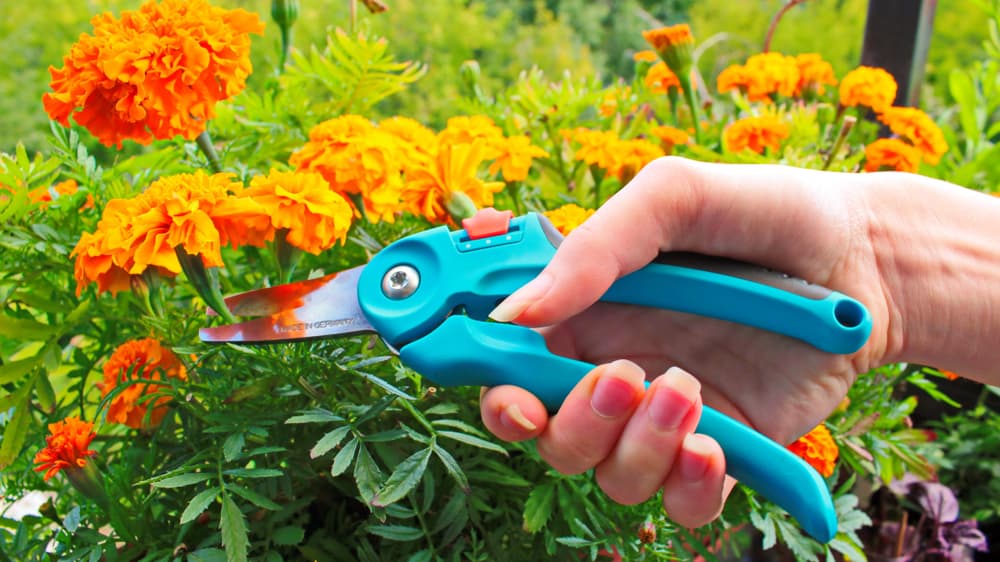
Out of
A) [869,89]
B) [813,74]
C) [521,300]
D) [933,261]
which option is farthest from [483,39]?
[521,300]

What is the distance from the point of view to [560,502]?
0.62 metres

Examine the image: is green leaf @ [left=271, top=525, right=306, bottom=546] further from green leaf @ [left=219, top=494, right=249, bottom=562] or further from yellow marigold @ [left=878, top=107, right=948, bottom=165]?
yellow marigold @ [left=878, top=107, right=948, bottom=165]

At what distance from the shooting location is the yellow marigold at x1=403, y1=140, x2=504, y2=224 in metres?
0.70

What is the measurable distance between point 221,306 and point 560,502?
0.29 metres

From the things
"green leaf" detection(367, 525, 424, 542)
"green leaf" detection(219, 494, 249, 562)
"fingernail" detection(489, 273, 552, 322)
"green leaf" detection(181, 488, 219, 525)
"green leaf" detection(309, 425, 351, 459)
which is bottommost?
"green leaf" detection(367, 525, 424, 542)

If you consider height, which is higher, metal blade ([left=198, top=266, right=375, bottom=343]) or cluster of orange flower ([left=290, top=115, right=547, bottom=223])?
cluster of orange flower ([left=290, top=115, right=547, bottom=223])

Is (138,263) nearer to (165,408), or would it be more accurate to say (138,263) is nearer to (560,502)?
(165,408)

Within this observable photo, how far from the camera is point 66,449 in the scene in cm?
56

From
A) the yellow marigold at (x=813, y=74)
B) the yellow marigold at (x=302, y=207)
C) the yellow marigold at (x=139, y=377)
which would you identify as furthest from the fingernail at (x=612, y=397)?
the yellow marigold at (x=813, y=74)

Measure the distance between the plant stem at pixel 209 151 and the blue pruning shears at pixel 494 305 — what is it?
7.2 inches

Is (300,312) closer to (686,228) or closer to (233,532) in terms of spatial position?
(233,532)

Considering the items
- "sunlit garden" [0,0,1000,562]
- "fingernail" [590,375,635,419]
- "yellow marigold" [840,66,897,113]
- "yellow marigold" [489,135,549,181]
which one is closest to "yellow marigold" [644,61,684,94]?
"sunlit garden" [0,0,1000,562]

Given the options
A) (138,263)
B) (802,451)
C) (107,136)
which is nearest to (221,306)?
(138,263)

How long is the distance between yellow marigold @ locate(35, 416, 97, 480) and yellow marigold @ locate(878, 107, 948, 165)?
88 centimetres
